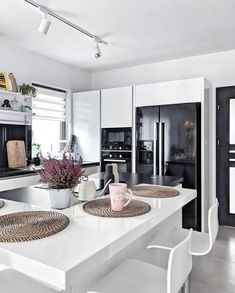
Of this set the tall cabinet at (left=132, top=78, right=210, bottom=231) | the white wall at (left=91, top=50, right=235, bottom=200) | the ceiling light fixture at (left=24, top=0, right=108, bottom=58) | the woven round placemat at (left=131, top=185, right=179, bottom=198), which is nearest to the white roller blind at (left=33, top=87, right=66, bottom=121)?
the white wall at (left=91, top=50, right=235, bottom=200)

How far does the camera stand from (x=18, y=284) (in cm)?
110

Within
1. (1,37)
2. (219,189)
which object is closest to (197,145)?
(219,189)

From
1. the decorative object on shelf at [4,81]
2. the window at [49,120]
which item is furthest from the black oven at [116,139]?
the decorative object on shelf at [4,81]

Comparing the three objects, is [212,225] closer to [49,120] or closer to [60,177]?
[60,177]

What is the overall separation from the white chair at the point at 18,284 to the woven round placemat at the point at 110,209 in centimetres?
38

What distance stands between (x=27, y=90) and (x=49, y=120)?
0.83 meters

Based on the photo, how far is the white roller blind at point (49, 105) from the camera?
4090 millimetres

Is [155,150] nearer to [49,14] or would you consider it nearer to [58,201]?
[49,14]

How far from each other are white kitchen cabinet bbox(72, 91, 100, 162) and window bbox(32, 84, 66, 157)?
0.80ft

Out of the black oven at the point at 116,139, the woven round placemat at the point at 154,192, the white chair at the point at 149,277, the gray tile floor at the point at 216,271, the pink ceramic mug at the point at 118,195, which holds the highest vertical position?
the black oven at the point at 116,139

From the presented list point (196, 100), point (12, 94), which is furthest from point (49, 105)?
point (196, 100)

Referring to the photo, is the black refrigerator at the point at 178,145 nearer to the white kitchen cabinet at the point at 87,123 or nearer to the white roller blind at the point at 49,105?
the white kitchen cabinet at the point at 87,123

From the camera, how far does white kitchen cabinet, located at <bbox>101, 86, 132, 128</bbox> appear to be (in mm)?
3963

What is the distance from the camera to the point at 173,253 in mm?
963
